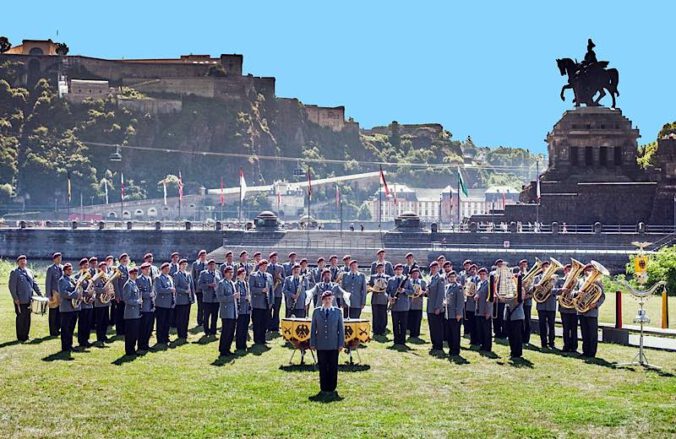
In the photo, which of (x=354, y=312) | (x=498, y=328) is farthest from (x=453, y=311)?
(x=354, y=312)

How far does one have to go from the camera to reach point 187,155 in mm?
156500

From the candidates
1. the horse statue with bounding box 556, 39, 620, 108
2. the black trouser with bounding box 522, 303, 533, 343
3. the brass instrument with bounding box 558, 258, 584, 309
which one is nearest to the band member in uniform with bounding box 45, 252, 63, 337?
the black trouser with bounding box 522, 303, 533, 343

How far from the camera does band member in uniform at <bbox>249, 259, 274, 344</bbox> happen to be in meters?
23.6

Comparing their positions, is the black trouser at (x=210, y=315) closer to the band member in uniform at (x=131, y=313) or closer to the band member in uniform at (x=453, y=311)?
the band member in uniform at (x=131, y=313)

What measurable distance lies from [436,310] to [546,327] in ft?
7.38

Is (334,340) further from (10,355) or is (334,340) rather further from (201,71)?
(201,71)

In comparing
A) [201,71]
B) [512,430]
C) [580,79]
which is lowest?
[512,430]

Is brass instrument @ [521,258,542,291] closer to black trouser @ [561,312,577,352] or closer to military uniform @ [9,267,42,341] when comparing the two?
black trouser @ [561,312,577,352]

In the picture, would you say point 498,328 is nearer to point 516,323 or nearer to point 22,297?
point 516,323

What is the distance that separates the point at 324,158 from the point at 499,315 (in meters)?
154

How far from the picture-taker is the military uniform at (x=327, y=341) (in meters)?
17.6

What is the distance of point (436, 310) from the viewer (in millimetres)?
22703

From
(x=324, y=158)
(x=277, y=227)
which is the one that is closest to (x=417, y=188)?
(x=324, y=158)

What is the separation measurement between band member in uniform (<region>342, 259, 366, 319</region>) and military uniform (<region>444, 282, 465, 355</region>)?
10.2 feet
